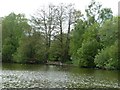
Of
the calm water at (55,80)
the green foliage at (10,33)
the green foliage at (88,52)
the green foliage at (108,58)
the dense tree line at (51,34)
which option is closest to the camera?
the calm water at (55,80)

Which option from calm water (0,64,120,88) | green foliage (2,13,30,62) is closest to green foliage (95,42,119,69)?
calm water (0,64,120,88)

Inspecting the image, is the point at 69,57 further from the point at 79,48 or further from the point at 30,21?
the point at 30,21

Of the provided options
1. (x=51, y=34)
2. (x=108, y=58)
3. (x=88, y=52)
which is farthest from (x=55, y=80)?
(x=51, y=34)

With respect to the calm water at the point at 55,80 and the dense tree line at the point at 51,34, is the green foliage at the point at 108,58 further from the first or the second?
the calm water at the point at 55,80

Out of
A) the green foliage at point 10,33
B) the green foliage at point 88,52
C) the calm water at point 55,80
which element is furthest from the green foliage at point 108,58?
the green foliage at point 10,33

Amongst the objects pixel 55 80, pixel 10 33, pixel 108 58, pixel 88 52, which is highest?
pixel 10 33

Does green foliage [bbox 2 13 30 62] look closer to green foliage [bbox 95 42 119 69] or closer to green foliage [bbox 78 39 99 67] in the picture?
green foliage [bbox 78 39 99 67]

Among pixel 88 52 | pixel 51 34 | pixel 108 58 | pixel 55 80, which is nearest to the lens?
pixel 55 80

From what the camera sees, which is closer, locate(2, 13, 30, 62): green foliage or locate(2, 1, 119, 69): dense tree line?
locate(2, 1, 119, 69): dense tree line

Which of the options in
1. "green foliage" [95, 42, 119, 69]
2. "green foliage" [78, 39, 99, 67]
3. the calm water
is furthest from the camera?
"green foliage" [78, 39, 99, 67]

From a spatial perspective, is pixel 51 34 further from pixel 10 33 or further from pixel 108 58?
pixel 108 58

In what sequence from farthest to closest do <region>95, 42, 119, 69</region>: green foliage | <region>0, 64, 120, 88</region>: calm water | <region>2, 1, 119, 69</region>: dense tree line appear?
<region>2, 1, 119, 69</region>: dense tree line < <region>95, 42, 119, 69</region>: green foliage < <region>0, 64, 120, 88</region>: calm water

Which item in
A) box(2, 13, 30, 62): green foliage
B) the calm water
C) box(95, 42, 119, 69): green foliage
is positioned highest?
box(2, 13, 30, 62): green foliage

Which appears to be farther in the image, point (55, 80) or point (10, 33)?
point (10, 33)
